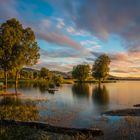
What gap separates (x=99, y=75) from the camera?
181875 mm

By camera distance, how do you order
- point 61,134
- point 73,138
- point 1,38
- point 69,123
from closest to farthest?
point 73,138
point 61,134
point 69,123
point 1,38

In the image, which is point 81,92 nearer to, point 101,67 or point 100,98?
point 100,98

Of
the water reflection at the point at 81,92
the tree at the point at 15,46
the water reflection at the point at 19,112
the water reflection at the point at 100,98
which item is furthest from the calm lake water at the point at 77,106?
the tree at the point at 15,46

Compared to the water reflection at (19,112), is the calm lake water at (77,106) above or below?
below

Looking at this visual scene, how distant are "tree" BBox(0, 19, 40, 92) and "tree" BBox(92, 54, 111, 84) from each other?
10795 cm

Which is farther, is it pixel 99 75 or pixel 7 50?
pixel 99 75

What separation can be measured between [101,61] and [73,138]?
6560 inches

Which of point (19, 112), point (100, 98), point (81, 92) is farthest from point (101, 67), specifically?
point (19, 112)

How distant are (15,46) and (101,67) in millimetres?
112534

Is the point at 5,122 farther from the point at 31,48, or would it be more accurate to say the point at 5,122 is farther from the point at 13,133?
the point at 31,48

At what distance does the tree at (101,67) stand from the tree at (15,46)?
108 m

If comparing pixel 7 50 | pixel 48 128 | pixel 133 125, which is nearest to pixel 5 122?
pixel 48 128

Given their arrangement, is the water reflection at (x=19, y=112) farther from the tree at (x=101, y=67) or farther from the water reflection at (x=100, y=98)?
the tree at (x=101, y=67)

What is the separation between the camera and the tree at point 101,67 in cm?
18000
